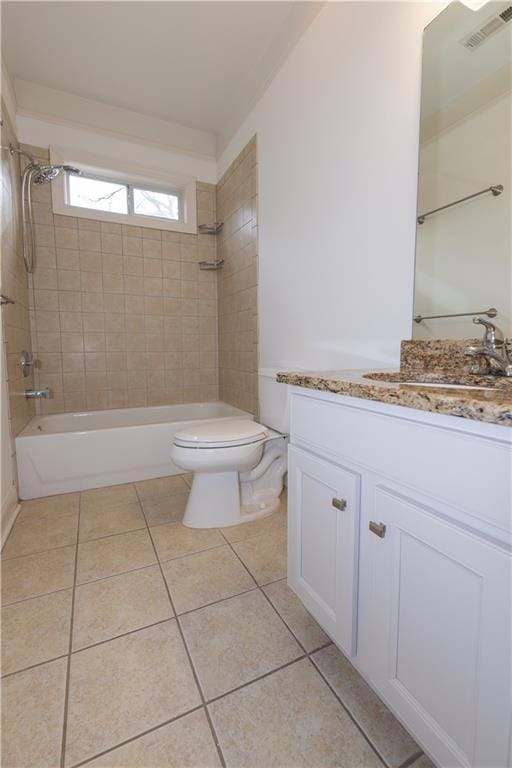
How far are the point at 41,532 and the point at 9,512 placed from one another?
0.24 m

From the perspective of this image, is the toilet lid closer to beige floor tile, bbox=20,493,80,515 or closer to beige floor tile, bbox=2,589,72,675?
beige floor tile, bbox=2,589,72,675

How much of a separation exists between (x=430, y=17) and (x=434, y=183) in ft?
1.69

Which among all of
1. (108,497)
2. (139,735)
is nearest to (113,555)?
(108,497)

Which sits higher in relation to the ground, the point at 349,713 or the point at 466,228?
the point at 466,228

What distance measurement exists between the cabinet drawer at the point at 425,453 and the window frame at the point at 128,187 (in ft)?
8.28

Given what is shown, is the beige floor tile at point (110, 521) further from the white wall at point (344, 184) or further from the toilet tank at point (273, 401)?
the white wall at point (344, 184)

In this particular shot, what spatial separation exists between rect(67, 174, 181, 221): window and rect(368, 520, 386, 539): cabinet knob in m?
2.88

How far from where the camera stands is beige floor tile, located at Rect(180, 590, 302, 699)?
3.03 ft

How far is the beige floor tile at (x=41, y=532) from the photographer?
1.52 meters

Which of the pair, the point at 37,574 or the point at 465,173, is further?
the point at 37,574

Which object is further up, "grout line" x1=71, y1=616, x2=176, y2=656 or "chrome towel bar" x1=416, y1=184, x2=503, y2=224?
"chrome towel bar" x1=416, y1=184, x2=503, y2=224

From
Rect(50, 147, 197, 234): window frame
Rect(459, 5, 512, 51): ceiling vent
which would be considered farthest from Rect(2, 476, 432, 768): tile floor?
Rect(50, 147, 197, 234): window frame

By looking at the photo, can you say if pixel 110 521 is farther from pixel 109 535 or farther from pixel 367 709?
pixel 367 709

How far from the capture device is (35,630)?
1068 millimetres
